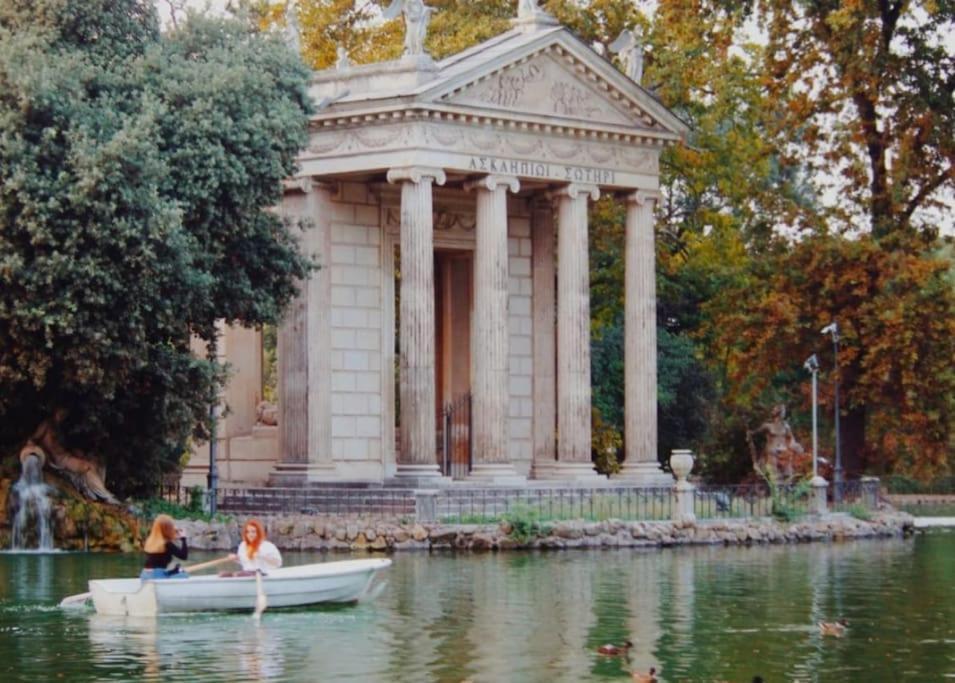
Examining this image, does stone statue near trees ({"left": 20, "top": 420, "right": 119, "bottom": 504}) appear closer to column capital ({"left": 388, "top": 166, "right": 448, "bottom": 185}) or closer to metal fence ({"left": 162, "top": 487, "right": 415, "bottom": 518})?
metal fence ({"left": 162, "top": 487, "right": 415, "bottom": 518})

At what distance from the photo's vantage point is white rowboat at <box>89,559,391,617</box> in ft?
96.5

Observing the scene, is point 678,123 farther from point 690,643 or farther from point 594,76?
point 690,643

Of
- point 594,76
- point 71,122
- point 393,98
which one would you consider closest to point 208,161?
point 71,122

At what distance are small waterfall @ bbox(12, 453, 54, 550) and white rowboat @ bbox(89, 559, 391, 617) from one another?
1367 cm

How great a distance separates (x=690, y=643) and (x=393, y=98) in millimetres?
25039

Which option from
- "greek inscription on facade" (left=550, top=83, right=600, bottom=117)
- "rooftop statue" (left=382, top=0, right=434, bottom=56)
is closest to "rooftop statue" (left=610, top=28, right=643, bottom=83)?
"greek inscription on facade" (left=550, top=83, right=600, bottom=117)

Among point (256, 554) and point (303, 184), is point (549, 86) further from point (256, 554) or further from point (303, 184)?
point (256, 554)

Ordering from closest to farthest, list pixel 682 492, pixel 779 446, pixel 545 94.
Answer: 1. pixel 682 492
2. pixel 545 94
3. pixel 779 446

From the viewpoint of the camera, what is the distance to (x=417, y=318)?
164 ft

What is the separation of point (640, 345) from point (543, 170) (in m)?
5.35

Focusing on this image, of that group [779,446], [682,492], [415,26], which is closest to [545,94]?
[415,26]

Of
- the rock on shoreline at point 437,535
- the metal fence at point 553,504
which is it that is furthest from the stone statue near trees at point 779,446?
the rock on shoreline at point 437,535

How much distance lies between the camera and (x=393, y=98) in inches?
1945

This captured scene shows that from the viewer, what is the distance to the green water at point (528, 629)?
2406cm
